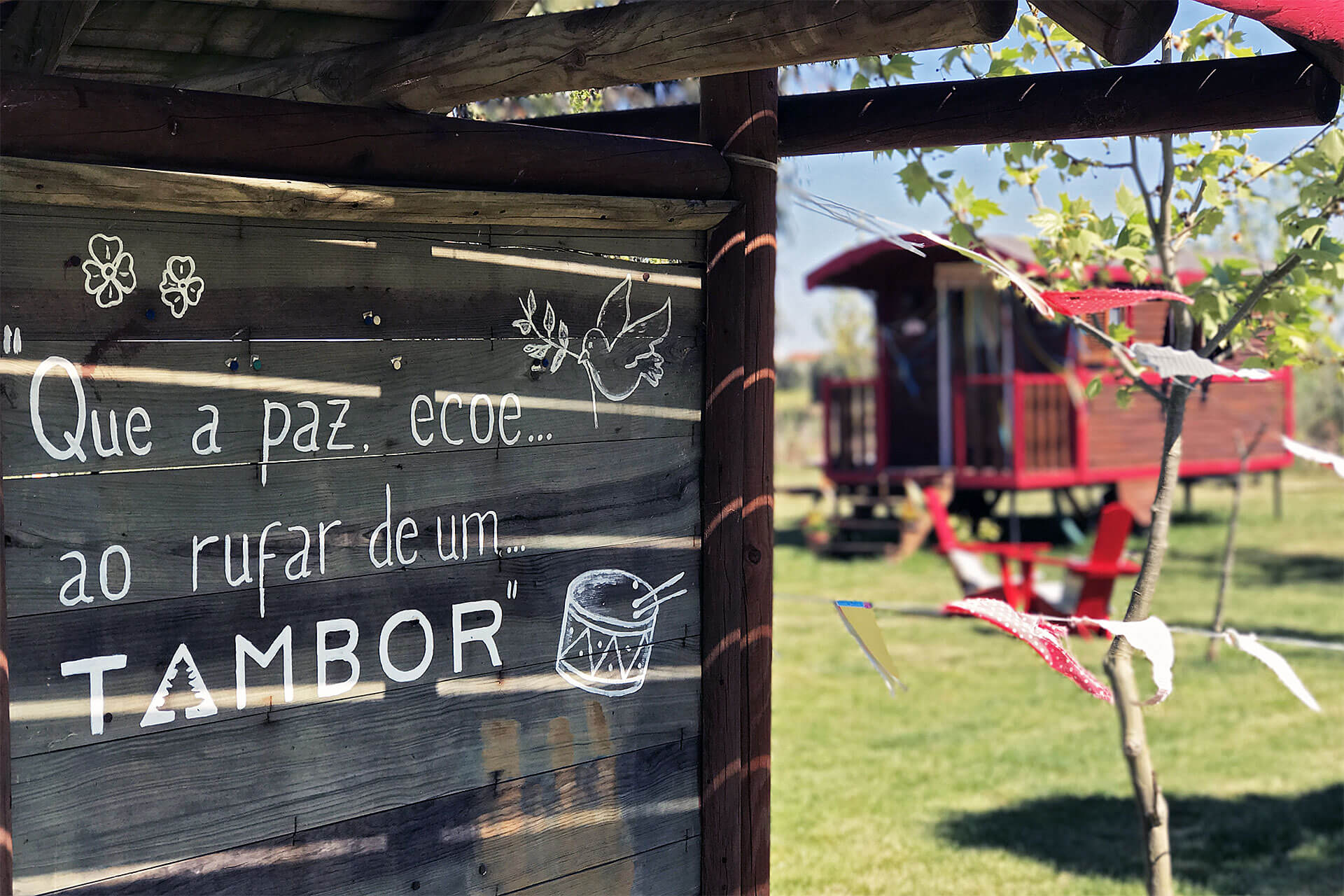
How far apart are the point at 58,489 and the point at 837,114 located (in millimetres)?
2022

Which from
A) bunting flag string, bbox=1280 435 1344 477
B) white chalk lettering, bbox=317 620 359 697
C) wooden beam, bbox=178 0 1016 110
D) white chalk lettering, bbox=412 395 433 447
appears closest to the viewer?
wooden beam, bbox=178 0 1016 110

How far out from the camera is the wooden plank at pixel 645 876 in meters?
2.68

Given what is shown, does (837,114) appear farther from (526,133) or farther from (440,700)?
(440,700)

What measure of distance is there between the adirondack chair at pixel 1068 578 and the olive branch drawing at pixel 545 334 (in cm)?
684

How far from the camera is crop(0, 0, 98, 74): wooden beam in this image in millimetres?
2904

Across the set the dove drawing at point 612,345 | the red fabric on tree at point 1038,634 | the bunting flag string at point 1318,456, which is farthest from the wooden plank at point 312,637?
the bunting flag string at point 1318,456

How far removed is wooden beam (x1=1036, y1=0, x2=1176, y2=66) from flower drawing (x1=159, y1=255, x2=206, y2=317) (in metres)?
1.48

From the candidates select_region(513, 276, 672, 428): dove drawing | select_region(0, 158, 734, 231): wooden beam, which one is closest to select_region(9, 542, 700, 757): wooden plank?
select_region(513, 276, 672, 428): dove drawing

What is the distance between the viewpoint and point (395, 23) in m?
3.49

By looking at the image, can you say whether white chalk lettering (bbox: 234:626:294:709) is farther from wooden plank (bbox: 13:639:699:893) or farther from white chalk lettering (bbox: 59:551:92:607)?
white chalk lettering (bbox: 59:551:92:607)

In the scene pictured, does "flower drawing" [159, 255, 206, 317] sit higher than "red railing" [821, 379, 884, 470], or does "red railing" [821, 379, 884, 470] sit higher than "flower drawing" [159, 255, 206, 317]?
"flower drawing" [159, 255, 206, 317]

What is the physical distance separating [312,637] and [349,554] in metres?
0.17

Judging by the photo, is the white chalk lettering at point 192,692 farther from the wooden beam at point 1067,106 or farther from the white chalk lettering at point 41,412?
the wooden beam at point 1067,106

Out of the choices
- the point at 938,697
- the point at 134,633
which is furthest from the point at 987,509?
the point at 134,633
